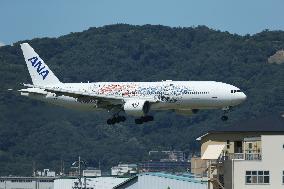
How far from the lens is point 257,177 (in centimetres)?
10619

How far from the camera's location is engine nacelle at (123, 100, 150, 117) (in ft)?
470

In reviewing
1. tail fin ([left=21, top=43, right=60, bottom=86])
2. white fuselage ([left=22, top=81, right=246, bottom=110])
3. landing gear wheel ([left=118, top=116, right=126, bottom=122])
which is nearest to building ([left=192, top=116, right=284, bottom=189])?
white fuselage ([left=22, top=81, right=246, bottom=110])

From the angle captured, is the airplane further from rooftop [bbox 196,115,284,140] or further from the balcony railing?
the balcony railing

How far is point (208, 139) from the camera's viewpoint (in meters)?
133

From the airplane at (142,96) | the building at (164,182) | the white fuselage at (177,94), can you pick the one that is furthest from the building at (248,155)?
the airplane at (142,96)

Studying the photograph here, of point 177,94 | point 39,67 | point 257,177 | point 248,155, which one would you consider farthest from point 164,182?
point 39,67

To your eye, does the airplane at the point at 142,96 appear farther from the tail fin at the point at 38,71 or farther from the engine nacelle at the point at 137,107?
the tail fin at the point at 38,71

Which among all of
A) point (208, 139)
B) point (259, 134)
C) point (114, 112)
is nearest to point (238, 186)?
point (259, 134)

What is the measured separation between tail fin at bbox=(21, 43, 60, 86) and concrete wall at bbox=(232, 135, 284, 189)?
199ft

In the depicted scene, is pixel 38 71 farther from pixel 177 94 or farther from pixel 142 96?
pixel 177 94

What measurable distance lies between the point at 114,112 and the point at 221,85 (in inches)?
644

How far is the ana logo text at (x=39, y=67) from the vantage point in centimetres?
16500

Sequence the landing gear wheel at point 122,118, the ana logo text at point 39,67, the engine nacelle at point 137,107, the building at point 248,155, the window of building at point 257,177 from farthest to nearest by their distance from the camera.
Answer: the ana logo text at point 39,67, the landing gear wheel at point 122,118, the engine nacelle at point 137,107, the building at point 248,155, the window of building at point 257,177

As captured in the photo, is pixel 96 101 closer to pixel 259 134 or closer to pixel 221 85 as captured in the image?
pixel 221 85
